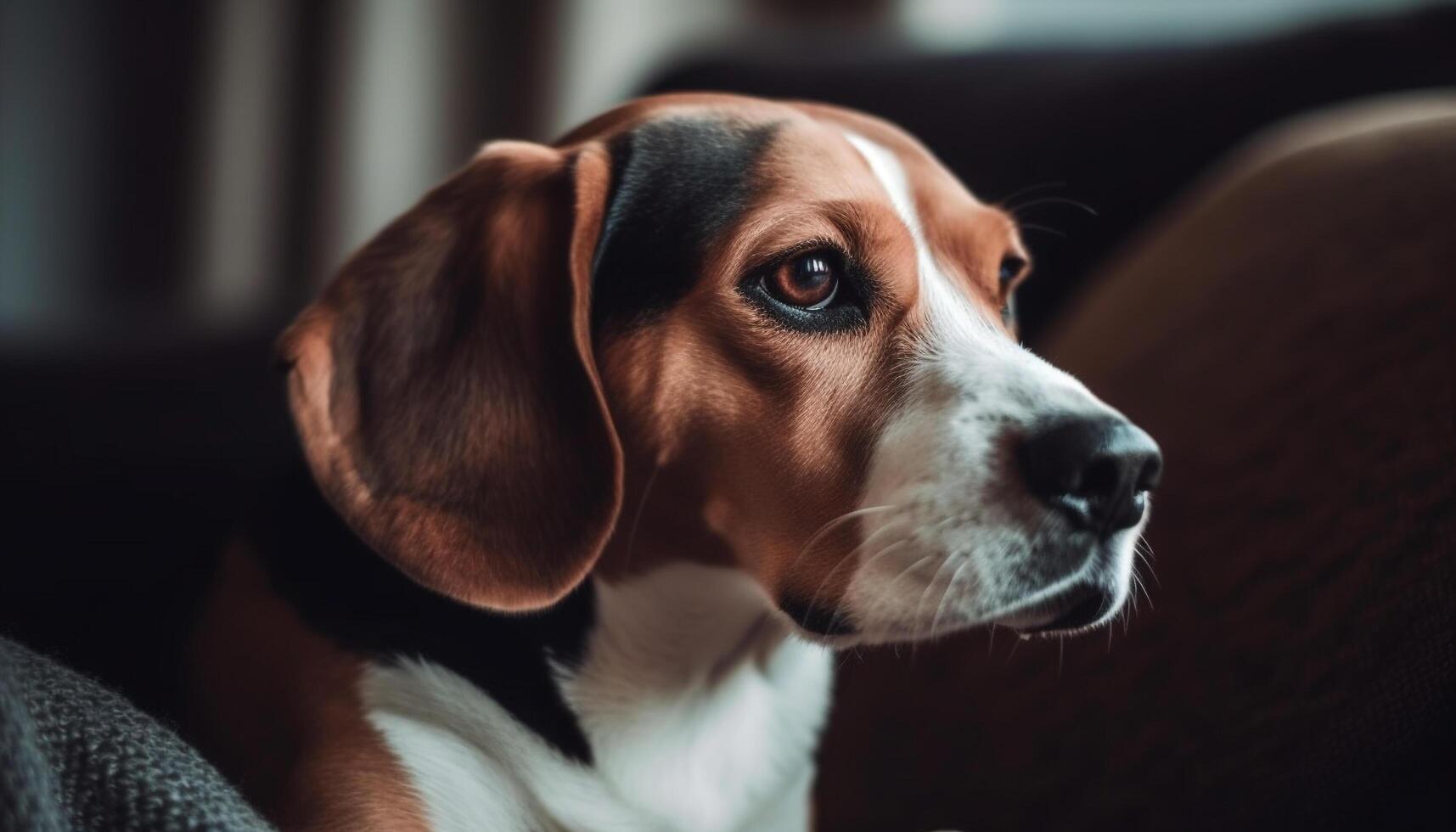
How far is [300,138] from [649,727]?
406 cm

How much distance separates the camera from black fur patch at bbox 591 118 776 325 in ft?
4.02

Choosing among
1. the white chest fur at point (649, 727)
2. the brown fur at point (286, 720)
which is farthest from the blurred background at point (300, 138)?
the white chest fur at point (649, 727)

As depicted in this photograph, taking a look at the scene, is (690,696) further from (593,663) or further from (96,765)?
(96,765)

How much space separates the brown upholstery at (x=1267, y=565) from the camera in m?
1.06

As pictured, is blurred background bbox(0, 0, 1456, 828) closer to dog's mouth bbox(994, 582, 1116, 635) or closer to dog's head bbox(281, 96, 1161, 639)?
dog's head bbox(281, 96, 1161, 639)

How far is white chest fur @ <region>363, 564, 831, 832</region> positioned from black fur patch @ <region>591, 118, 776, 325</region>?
0.28 metres

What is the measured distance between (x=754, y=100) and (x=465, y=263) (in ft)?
1.30

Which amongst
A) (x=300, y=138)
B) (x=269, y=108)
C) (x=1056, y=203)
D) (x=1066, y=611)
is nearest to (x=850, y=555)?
(x=1066, y=611)

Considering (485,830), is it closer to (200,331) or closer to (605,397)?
(605,397)

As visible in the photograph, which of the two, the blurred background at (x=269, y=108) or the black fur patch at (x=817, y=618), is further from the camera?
the blurred background at (x=269, y=108)

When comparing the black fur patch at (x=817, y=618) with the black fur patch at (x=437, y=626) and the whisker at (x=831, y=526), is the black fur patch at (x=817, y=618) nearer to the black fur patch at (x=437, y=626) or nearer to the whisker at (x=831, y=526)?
the whisker at (x=831, y=526)

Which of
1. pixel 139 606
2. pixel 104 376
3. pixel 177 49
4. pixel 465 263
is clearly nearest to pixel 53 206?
pixel 177 49

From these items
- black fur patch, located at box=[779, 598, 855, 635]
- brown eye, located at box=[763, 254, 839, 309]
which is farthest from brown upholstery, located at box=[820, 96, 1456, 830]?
brown eye, located at box=[763, 254, 839, 309]

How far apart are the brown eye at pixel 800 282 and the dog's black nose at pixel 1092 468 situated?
0.27 metres
